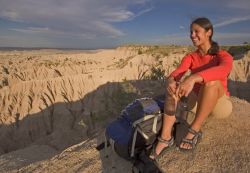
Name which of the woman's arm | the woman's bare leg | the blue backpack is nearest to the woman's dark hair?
the woman's arm

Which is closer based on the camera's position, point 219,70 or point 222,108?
point 219,70

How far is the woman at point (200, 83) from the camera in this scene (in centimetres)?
462

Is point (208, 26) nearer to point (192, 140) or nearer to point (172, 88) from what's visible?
point (172, 88)

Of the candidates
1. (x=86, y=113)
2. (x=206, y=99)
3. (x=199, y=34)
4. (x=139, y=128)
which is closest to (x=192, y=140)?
(x=206, y=99)

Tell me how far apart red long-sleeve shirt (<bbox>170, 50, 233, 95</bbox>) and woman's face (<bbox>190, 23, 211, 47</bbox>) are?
24cm

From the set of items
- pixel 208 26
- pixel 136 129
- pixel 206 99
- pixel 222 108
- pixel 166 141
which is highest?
pixel 208 26

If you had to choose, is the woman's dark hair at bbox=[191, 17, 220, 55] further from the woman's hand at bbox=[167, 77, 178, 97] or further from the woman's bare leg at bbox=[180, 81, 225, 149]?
the woman's hand at bbox=[167, 77, 178, 97]

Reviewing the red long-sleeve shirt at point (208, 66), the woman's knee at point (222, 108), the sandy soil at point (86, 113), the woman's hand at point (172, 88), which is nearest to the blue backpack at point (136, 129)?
the sandy soil at point (86, 113)

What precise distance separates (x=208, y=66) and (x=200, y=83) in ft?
1.64

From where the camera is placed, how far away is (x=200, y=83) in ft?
15.6

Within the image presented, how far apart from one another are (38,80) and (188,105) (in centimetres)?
2113

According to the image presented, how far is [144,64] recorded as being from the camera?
94.3ft

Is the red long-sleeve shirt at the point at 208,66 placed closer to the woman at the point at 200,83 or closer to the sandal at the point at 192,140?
the woman at the point at 200,83

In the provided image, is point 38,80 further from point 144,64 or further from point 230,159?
point 230,159
